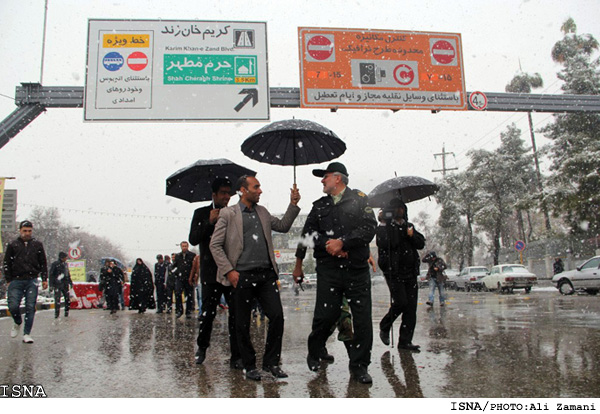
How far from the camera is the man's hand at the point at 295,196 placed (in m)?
4.63

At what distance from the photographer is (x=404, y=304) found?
5.37 meters

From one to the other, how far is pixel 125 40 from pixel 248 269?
7.50m

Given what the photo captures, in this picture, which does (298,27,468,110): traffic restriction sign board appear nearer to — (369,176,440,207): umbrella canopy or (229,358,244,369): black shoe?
(369,176,440,207): umbrella canopy

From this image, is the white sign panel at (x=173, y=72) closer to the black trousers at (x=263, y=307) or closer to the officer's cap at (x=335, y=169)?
the officer's cap at (x=335, y=169)

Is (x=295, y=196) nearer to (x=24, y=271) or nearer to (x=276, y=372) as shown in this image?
(x=276, y=372)

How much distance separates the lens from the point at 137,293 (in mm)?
13750

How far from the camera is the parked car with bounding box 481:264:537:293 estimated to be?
20688mm

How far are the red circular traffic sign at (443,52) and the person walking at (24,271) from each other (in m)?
8.45

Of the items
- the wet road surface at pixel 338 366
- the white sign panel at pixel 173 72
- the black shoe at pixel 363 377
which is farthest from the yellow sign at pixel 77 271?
the black shoe at pixel 363 377

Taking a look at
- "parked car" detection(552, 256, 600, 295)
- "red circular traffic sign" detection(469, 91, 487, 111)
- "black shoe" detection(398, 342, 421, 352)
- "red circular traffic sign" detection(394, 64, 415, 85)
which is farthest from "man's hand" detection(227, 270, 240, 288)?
"parked car" detection(552, 256, 600, 295)

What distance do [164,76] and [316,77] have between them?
10.0ft

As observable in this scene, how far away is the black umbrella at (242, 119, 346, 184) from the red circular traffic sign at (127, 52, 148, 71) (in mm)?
5556
